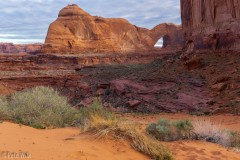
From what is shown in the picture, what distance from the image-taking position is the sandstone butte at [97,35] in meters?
60.0

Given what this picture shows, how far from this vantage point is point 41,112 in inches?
350

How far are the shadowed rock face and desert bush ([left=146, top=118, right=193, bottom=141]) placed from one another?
561 inches

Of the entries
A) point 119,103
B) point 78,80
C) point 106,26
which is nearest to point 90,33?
point 106,26

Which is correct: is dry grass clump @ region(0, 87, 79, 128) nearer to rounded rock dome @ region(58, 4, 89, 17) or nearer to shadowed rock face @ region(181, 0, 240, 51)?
shadowed rock face @ region(181, 0, 240, 51)

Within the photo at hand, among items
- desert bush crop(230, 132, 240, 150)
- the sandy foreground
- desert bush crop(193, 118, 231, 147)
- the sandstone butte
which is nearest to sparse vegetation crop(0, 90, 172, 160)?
the sandy foreground

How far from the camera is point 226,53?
827 inches

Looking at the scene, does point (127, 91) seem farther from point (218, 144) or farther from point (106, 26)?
point (106, 26)

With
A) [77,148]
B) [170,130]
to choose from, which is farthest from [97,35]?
[77,148]

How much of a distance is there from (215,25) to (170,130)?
56.8 feet

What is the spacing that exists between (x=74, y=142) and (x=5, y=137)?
1.38 meters

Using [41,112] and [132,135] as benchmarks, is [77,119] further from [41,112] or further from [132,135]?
[132,135]

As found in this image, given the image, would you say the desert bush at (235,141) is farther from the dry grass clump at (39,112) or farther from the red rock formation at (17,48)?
the red rock formation at (17,48)

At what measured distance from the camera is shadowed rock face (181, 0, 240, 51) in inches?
829

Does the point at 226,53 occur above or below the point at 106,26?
below
